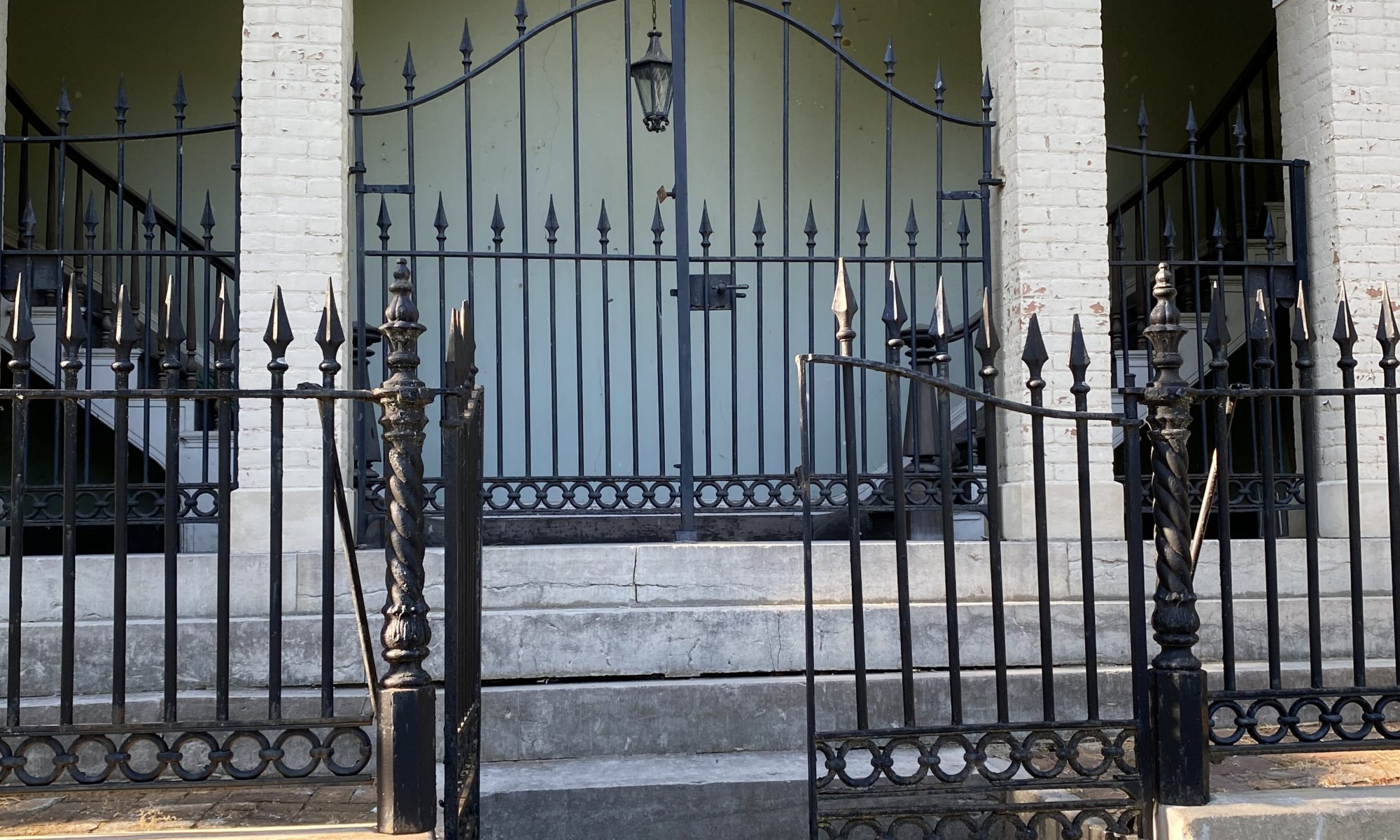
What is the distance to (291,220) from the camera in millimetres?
5840

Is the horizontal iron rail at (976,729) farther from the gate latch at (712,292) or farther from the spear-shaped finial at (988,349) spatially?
the gate latch at (712,292)

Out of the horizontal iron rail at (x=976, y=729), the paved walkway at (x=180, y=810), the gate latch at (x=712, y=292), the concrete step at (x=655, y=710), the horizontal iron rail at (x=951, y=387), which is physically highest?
the gate latch at (x=712, y=292)

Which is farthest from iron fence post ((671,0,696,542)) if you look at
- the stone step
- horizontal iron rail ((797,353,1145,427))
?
horizontal iron rail ((797,353,1145,427))

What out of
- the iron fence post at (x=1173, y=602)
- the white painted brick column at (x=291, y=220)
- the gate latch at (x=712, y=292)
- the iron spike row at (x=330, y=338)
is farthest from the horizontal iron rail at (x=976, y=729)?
the white painted brick column at (x=291, y=220)

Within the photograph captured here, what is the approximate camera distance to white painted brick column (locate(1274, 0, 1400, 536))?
Result: 6.36 metres

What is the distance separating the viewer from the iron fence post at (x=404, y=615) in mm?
2885

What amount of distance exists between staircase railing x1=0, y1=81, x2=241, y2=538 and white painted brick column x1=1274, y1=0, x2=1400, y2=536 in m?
5.60

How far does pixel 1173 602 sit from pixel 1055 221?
3256mm

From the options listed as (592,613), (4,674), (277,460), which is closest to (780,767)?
(592,613)

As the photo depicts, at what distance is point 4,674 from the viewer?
468 cm

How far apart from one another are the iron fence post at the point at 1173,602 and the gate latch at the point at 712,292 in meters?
2.85

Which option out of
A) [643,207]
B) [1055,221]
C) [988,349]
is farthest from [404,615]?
[643,207]

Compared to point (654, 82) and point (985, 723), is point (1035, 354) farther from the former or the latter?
point (654, 82)

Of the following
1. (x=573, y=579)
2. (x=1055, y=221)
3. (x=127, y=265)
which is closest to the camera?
(x=573, y=579)
